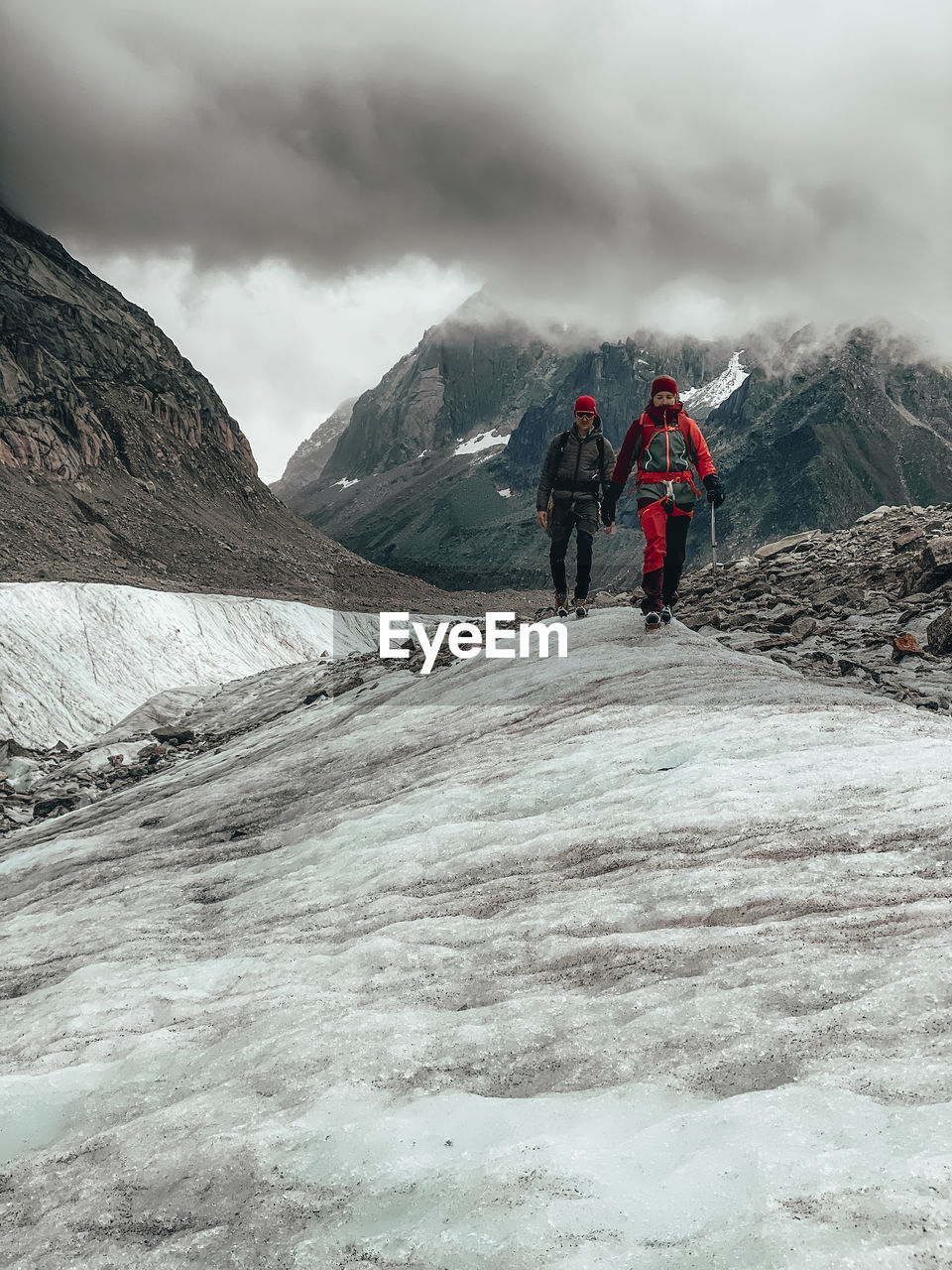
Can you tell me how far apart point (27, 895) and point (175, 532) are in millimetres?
90516

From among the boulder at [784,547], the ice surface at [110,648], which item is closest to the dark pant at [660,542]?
the boulder at [784,547]

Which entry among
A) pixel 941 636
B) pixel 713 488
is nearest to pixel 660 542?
pixel 713 488

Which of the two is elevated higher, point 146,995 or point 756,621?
point 756,621

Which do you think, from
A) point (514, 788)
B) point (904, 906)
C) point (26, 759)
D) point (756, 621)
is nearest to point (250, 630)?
point (26, 759)

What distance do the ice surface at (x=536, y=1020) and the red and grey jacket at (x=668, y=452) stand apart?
12.4 feet

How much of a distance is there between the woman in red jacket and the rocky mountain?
6513cm

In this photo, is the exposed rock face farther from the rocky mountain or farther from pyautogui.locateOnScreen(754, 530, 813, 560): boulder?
the rocky mountain

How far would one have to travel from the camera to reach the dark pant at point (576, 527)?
48.7 feet

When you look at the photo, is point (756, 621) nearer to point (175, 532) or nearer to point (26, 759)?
point (26, 759)

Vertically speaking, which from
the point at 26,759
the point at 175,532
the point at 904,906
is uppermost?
the point at 175,532

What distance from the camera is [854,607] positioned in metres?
14.4

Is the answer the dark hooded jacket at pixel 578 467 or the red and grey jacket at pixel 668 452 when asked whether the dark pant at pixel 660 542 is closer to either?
the red and grey jacket at pixel 668 452

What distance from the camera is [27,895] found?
1048 centimetres

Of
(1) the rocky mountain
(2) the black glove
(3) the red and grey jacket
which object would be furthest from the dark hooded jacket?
(1) the rocky mountain
